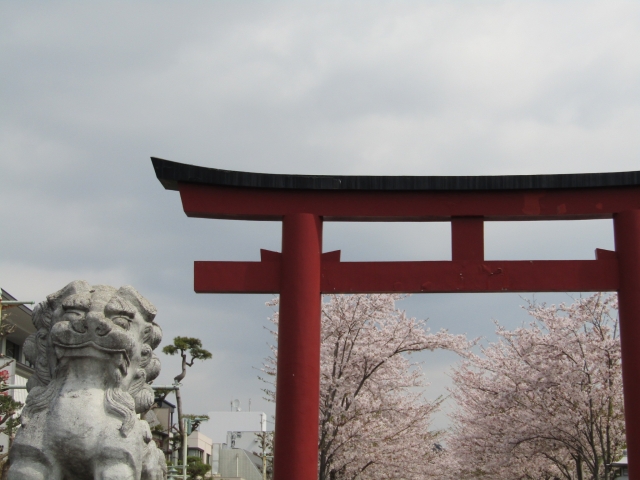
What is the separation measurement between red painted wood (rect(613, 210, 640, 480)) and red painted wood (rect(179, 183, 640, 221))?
32 cm

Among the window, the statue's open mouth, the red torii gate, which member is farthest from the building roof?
the window

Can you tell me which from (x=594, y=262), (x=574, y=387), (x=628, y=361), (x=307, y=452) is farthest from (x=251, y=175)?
(x=574, y=387)

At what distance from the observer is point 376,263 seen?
380 inches

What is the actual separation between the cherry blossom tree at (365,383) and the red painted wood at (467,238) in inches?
264

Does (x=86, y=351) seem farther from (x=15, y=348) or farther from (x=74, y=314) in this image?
(x=15, y=348)

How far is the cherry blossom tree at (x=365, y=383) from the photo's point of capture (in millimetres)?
16453

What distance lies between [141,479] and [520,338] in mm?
14816

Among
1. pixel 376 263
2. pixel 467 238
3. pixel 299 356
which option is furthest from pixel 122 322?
pixel 467 238

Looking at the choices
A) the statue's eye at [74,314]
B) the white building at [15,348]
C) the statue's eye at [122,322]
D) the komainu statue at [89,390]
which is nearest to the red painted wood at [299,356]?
the komainu statue at [89,390]

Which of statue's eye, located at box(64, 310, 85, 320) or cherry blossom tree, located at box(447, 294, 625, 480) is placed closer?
statue's eye, located at box(64, 310, 85, 320)

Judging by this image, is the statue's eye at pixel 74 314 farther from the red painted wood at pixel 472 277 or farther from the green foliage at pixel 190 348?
the green foliage at pixel 190 348

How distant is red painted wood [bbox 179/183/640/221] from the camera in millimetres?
9883

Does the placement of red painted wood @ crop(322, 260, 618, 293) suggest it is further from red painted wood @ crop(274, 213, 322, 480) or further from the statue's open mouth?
the statue's open mouth

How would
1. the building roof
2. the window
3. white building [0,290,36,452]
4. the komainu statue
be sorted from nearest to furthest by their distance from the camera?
the komainu statue → the building roof → white building [0,290,36,452] → the window
